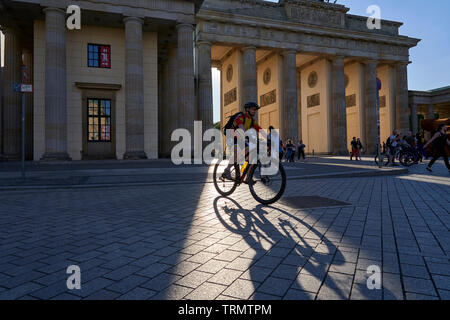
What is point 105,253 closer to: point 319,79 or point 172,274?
point 172,274

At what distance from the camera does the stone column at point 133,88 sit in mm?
20078

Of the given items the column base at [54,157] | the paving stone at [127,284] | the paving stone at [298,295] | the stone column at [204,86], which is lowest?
the paving stone at [298,295]

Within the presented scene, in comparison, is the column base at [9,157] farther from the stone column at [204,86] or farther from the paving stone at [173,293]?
the paving stone at [173,293]

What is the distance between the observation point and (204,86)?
28609 millimetres

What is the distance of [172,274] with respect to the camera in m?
2.55

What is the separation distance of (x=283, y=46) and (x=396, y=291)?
3373 cm

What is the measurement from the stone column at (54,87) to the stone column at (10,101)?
4559 mm

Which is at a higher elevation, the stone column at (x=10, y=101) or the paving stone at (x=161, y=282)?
the stone column at (x=10, y=101)

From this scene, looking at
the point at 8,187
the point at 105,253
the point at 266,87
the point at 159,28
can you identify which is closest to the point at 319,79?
the point at 266,87

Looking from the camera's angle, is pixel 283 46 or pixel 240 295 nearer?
pixel 240 295

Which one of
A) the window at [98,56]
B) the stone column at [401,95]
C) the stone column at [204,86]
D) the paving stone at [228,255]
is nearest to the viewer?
the paving stone at [228,255]

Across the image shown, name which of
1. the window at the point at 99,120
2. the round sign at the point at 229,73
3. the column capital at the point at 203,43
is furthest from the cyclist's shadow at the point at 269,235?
the round sign at the point at 229,73

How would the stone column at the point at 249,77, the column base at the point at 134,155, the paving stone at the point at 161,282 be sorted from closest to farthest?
the paving stone at the point at 161,282
the column base at the point at 134,155
the stone column at the point at 249,77

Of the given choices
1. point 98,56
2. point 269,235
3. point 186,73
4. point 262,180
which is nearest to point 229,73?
point 186,73
